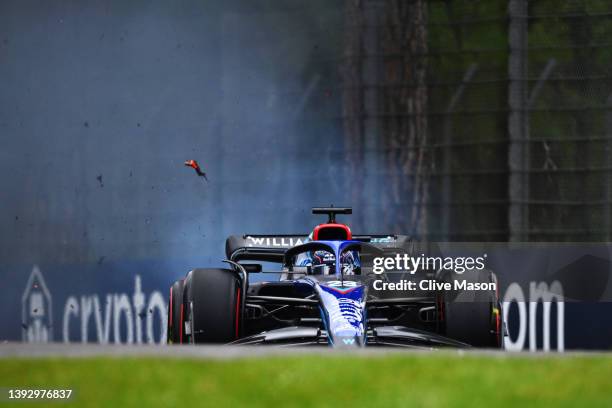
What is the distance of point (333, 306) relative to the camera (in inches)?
352

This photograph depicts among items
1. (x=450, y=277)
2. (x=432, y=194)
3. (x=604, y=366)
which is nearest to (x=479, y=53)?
(x=432, y=194)

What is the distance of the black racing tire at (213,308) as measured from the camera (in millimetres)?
9469

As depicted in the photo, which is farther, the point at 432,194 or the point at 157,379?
the point at 432,194

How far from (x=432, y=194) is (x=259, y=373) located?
8983 mm

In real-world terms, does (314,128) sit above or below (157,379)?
above

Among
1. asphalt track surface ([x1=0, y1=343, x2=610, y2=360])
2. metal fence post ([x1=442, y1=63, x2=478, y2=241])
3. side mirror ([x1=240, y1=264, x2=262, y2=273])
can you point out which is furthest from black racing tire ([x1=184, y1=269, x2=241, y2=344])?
metal fence post ([x1=442, y1=63, x2=478, y2=241])

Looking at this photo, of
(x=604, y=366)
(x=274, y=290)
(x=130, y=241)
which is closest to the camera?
(x=604, y=366)

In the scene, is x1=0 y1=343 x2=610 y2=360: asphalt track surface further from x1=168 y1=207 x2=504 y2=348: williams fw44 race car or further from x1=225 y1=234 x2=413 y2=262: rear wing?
x1=225 y1=234 x2=413 y2=262: rear wing

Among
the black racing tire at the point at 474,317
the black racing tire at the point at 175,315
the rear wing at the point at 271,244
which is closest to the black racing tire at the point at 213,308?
the black racing tire at the point at 175,315

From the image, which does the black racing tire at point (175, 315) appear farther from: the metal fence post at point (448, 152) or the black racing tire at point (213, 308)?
the metal fence post at point (448, 152)

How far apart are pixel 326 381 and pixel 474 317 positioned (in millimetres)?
4871

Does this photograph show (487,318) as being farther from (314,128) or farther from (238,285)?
(314,128)

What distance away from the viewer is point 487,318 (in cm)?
937

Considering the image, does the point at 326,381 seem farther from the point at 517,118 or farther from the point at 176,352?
the point at 517,118
